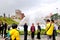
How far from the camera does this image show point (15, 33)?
10.4 m

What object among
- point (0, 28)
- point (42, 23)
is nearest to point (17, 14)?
point (42, 23)

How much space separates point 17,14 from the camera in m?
94.5

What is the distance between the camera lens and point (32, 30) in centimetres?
2272

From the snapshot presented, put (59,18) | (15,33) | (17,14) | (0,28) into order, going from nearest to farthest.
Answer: (15,33), (0,28), (59,18), (17,14)

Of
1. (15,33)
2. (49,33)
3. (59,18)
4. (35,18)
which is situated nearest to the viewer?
(15,33)

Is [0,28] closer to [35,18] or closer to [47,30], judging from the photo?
[47,30]

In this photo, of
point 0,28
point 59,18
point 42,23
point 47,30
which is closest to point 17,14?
point 59,18

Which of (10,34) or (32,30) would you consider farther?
(32,30)

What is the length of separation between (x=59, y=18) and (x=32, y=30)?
66.0m

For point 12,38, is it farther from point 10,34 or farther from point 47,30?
point 47,30

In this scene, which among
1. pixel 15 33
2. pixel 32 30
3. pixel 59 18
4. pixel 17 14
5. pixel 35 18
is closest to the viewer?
pixel 15 33

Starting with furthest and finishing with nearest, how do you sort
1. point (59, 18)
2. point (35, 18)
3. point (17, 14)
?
point (17, 14) → point (59, 18) → point (35, 18)

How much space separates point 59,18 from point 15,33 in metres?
78.3

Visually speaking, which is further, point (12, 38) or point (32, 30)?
point (32, 30)
